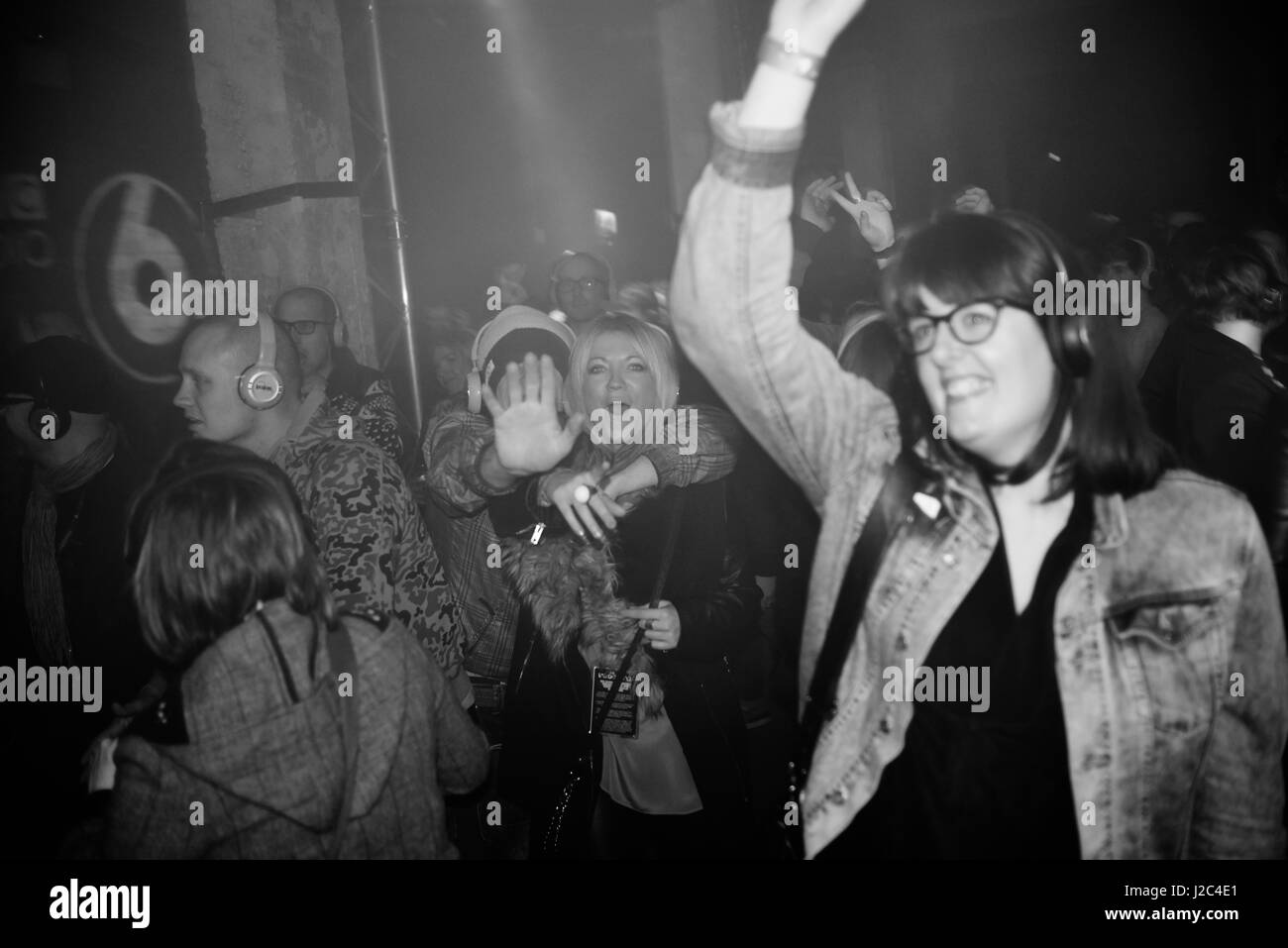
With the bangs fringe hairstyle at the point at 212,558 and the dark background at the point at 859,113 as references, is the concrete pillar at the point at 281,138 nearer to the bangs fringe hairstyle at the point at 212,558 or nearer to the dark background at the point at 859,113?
the dark background at the point at 859,113

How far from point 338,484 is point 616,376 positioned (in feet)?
2.63

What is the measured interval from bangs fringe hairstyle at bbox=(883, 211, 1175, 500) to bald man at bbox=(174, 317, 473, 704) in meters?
1.44

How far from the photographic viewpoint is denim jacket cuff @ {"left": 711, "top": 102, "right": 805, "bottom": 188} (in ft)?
4.15

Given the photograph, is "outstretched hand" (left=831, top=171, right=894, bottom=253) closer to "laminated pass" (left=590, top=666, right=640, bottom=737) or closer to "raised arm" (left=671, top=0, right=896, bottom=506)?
"raised arm" (left=671, top=0, right=896, bottom=506)

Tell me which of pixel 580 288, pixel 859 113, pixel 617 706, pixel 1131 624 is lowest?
pixel 617 706

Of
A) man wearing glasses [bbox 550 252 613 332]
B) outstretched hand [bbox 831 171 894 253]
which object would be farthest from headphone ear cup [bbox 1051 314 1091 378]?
man wearing glasses [bbox 550 252 613 332]

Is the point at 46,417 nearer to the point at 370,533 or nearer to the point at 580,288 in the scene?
the point at 370,533

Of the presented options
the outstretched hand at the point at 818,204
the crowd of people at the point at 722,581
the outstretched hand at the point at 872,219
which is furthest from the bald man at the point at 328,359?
the outstretched hand at the point at 818,204

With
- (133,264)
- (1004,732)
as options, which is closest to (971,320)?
(1004,732)

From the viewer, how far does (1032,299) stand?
1454mm

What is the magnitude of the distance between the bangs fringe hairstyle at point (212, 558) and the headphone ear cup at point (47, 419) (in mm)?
1035

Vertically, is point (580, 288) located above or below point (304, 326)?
above

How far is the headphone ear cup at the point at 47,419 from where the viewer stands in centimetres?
255
